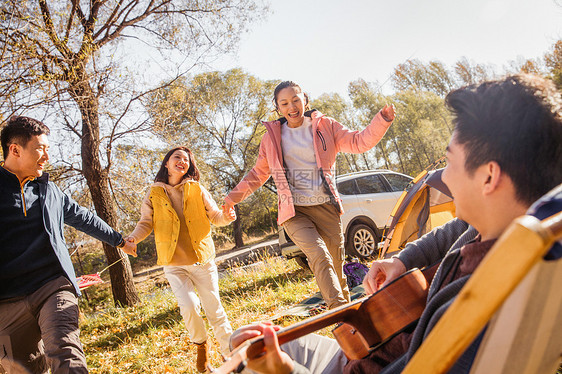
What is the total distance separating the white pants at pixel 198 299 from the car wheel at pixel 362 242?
170 inches

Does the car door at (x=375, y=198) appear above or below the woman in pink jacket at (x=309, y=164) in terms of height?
below

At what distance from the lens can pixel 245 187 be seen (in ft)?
12.3

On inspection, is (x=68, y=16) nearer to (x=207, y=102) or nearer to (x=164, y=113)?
(x=164, y=113)

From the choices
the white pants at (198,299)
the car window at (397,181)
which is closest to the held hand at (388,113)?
the white pants at (198,299)

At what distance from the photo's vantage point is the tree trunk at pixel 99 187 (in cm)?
694

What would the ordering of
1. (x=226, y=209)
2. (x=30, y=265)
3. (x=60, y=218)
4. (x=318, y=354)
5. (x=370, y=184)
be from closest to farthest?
(x=318, y=354)
(x=30, y=265)
(x=60, y=218)
(x=226, y=209)
(x=370, y=184)

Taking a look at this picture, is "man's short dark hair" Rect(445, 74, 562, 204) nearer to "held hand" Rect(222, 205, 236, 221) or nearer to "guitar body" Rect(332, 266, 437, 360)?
"guitar body" Rect(332, 266, 437, 360)

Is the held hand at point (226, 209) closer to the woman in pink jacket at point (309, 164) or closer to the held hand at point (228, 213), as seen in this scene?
the held hand at point (228, 213)

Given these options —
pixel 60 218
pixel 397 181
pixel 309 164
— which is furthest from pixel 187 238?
pixel 397 181

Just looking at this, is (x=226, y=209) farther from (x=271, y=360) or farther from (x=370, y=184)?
(x=370, y=184)

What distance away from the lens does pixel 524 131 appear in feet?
3.07

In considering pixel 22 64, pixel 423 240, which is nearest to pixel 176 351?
pixel 423 240

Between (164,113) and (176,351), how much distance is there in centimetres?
539

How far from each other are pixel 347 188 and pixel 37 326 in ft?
20.1
